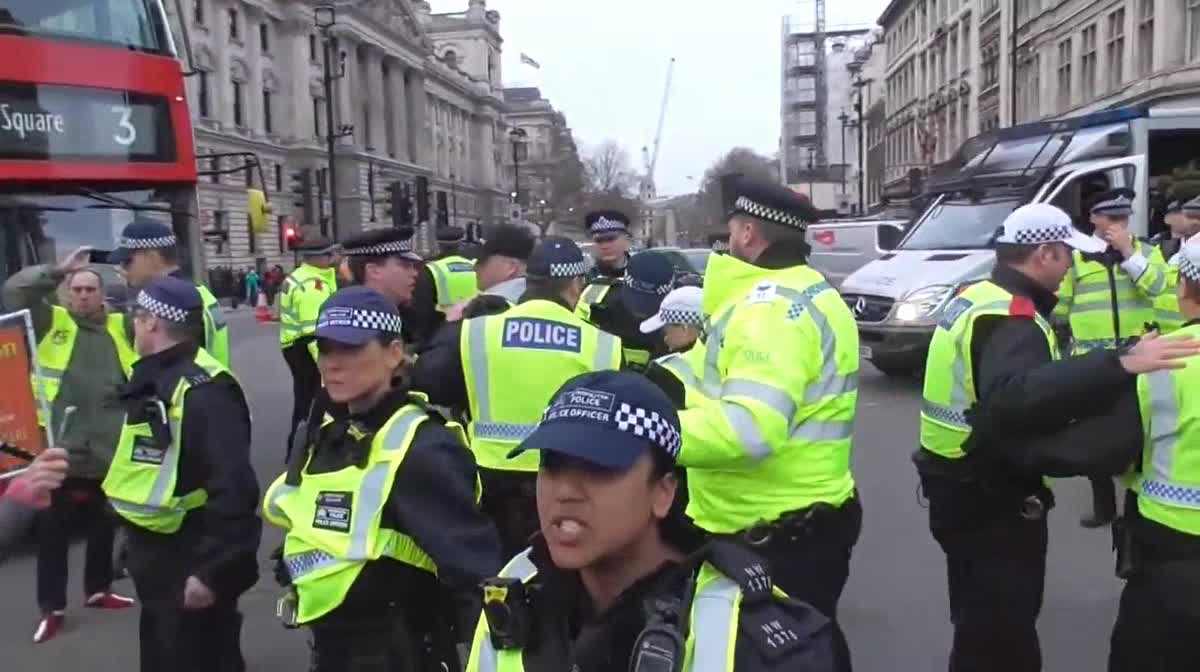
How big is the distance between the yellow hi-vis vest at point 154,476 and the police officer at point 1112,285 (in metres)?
5.57

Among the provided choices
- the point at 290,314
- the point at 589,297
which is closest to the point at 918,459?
the point at 589,297

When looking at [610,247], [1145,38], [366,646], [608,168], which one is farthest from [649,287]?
[608,168]

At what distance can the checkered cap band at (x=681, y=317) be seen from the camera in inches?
195

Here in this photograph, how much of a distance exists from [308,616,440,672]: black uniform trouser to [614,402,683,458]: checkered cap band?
1.45m

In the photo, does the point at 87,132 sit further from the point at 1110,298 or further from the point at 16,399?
the point at 1110,298

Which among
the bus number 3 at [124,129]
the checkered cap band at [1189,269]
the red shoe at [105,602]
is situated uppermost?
the bus number 3 at [124,129]

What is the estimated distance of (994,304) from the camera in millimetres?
3561

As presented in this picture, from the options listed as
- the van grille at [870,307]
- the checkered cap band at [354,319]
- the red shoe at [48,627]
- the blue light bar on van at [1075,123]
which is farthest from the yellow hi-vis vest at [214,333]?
the blue light bar on van at [1075,123]

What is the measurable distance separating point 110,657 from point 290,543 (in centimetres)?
325

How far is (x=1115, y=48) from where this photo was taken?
34.3 m

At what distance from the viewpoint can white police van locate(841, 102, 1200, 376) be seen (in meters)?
11.9

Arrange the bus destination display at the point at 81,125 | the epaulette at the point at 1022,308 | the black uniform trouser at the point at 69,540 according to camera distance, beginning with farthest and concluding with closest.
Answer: the bus destination display at the point at 81,125
the black uniform trouser at the point at 69,540
the epaulette at the point at 1022,308

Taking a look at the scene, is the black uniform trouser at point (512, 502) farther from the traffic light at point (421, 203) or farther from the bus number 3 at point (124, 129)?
the traffic light at point (421, 203)

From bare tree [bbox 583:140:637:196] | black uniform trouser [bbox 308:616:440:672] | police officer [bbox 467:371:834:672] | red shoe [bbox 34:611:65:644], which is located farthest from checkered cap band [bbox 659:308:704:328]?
bare tree [bbox 583:140:637:196]
